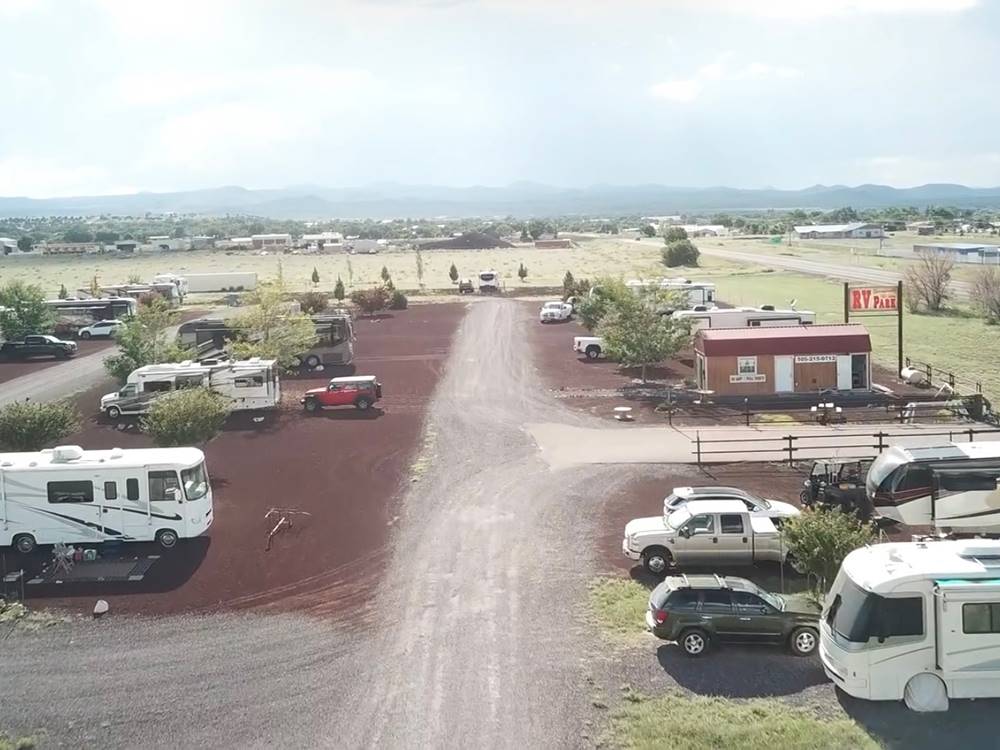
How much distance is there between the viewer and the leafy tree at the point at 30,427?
2541 centimetres

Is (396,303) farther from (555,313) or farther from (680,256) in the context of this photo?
(680,256)

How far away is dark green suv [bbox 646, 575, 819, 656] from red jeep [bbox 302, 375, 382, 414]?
20.5 metres

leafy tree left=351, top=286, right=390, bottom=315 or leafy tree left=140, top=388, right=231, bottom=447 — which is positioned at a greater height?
leafy tree left=351, top=286, right=390, bottom=315

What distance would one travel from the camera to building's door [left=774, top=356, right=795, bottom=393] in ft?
115

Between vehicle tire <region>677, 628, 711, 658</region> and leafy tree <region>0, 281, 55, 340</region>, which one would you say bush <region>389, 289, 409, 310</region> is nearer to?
leafy tree <region>0, 281, 55, 340</region>

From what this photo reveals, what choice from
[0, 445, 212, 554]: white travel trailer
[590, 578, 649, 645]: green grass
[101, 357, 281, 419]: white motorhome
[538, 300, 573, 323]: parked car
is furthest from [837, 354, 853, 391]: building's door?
[538, 300, 573, 323]: parked car

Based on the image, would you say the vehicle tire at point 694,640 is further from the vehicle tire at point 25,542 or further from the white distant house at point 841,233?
the white distant house at point 841,233

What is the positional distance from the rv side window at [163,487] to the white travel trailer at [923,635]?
1340cm

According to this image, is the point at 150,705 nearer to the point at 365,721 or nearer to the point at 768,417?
the point at 365,721

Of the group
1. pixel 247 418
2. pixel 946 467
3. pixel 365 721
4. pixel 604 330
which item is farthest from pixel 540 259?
pixel 365 721

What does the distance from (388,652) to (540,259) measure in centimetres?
10496

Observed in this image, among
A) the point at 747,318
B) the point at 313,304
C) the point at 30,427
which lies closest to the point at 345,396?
the point at 30,427

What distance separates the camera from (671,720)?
1261cm

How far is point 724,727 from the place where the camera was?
1238 cm
